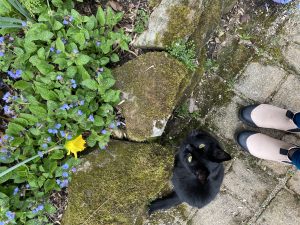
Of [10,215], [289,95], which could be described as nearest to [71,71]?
[10,215]

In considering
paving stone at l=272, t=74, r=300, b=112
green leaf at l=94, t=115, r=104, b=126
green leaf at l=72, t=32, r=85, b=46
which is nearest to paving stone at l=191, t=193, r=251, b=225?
paving stone at l=272, t=74, r=300, b=112

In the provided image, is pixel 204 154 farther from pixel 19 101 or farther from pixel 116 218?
pixel 19 101

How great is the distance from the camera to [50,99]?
2805 millimetres

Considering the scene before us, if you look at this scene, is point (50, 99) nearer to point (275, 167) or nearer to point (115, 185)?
point (115, 185)

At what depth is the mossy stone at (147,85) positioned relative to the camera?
3010 millimetres

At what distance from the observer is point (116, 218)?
309 centimetres

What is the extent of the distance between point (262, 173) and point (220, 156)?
29.1 inches

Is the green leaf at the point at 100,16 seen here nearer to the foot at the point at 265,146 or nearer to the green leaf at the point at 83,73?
the green leaf at the point at 83,73

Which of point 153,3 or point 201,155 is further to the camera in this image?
point 201,155

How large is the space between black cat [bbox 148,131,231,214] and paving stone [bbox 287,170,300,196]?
83cm

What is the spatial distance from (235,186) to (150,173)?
3.39ft

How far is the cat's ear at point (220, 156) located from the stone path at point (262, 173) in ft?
1.57

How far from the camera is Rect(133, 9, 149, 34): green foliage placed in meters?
3.05

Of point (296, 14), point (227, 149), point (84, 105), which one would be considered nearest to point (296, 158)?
point (227, 149)
